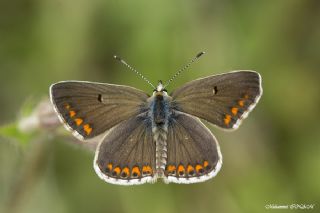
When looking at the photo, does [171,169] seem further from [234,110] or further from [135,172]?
[234,110]

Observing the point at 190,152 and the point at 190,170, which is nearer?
the point at 190,170

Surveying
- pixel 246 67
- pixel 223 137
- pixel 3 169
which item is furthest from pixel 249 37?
pixel 3 169


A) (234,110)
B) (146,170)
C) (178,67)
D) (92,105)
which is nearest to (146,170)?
(146,170)

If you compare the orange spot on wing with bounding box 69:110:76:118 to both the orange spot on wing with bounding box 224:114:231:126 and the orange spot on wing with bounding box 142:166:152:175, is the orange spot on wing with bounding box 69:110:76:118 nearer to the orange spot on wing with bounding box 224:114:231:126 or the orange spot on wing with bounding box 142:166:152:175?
the orange spot on wing with bounding box 142:166:152:175

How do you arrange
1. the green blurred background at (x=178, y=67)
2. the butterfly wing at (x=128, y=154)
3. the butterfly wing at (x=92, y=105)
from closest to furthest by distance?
the butterfly wing at (x=128, y=154), the butterfly wing at (x=92, y=105), the green blurred background at (x=178, y=67)

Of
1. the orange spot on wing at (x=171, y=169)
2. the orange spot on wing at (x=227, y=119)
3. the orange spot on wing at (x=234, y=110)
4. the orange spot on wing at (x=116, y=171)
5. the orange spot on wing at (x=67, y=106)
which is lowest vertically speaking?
the orange spot on wing at (x=116, y=171)

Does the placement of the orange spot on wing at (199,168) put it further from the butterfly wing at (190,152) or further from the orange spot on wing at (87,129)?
the orange spot on wing at (87,129)

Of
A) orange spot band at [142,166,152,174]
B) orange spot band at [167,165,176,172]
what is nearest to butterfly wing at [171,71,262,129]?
orange spot band at [167,165,176,172]

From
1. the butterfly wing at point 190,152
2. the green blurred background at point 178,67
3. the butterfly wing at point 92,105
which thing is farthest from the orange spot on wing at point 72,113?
the green blurred background at point 178,67
